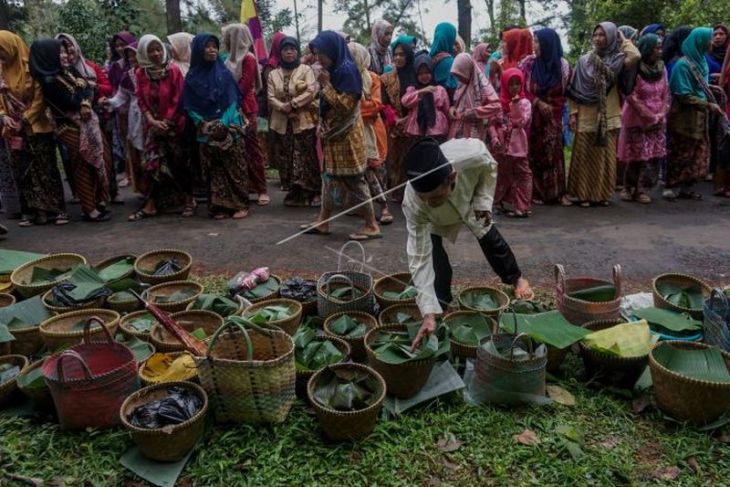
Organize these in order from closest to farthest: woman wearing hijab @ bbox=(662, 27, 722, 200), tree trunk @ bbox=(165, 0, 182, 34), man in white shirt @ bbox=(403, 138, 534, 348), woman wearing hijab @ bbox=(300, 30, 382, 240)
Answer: man in white shirt @ bbox=(403, 138, 534, 348) < woman wearing hijab @ bbox=(300, 30, 382, 240) < woman wearing hijab @ bbox=(662, 27, 722, 200) < tree trunk @ bbox=(165, 0, 182, 34)

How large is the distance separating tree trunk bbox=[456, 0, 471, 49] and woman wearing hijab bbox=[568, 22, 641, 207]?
662cm

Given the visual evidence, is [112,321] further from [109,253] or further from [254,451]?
[109,253]

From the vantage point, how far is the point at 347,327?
3164mm

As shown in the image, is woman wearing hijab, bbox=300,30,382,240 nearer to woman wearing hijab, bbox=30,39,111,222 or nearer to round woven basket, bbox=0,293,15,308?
round woven basket, bbox=0,293,15,308

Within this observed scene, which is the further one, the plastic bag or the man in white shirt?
the man in white shirt

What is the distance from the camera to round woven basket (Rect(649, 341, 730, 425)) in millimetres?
2383

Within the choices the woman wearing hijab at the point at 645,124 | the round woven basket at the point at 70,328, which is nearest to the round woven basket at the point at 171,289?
the round woven basket at the point at 70,328

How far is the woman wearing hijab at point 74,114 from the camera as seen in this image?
5402mm

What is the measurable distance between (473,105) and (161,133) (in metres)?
3.21

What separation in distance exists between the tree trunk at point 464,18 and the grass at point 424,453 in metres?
10.7

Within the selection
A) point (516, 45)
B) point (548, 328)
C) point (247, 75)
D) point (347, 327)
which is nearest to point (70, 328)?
point (347, 327)

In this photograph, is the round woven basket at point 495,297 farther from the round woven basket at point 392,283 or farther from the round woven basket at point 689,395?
the round woven basket at point 689,395

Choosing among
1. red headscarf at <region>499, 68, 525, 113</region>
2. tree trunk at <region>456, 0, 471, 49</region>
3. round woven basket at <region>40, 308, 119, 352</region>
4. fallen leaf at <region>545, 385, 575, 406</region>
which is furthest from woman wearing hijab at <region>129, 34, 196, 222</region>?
tree trunk at <region>456, 0, 471, 49</region>

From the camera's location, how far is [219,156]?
234 inches
